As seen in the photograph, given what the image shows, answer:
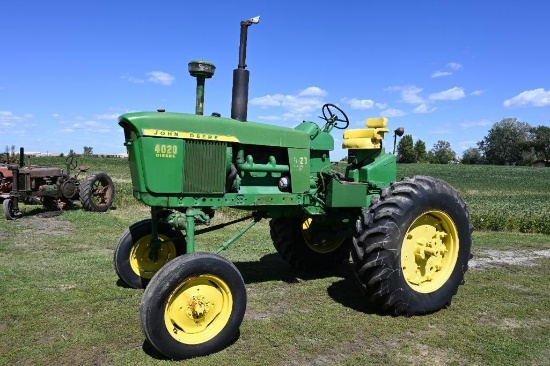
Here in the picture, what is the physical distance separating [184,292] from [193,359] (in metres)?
0.52

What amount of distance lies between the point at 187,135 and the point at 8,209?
8924mm

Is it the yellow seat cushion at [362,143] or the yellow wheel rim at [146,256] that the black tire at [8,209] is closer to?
the yellow wheel rim at [146,256]

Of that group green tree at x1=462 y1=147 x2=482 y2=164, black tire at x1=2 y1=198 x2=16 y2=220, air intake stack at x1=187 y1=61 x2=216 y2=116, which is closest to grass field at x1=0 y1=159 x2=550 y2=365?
air intake stack at x1=187 y1=61 x2=216 y2=116

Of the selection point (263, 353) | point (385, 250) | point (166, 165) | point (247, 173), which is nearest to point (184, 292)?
point (263, 353)

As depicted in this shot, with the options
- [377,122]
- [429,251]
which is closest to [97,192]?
[377,122]

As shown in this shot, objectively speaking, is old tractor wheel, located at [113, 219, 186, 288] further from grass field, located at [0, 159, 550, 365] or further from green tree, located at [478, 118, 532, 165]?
green tree, located at [478, 118, 532, 165]

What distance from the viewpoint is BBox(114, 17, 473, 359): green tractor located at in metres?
3.79

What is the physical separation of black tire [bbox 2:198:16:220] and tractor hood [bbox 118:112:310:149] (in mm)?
8458

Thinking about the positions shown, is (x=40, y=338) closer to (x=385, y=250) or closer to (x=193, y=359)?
(x=193, y=359)

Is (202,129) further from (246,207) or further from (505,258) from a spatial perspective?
(505,258)

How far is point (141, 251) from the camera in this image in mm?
5508

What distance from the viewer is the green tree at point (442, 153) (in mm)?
105950

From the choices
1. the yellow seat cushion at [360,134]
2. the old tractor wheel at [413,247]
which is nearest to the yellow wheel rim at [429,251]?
the old tractor wheel at [413,247]

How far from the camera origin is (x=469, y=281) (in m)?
6.14
